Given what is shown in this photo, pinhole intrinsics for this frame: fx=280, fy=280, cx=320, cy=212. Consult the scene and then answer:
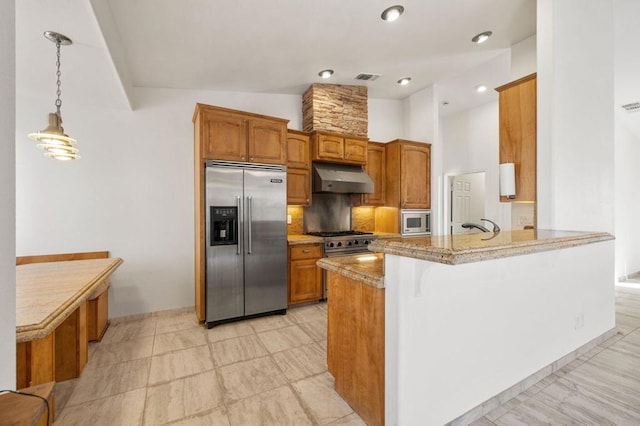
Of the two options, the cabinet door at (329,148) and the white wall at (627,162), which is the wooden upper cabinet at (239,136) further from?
the white wall at (627,162)

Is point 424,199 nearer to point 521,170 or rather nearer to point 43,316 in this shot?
point 521,170

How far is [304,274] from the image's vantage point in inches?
153

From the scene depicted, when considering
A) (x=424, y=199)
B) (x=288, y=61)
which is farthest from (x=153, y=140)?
(x=424, y=199)

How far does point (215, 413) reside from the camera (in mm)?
1854

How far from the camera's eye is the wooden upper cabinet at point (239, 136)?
3.22 m

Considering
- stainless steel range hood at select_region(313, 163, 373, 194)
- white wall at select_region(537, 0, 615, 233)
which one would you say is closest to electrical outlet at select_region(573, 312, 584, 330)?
white wall at select_region(537, 0, 615, 233)

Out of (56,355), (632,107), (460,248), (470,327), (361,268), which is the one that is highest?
(632,107)

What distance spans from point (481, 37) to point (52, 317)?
4.49m

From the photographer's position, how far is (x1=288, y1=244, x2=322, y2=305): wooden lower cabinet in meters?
3.79

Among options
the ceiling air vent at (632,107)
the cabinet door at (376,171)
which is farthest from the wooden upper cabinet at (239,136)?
the ceiling air vent at (632,107)

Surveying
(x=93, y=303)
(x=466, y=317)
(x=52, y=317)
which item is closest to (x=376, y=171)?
(x=466, y=317)

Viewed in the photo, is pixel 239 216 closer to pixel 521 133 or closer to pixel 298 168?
pixel 298 168

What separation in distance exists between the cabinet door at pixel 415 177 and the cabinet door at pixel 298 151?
1626 millimetres

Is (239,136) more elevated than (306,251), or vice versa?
(239,136)
